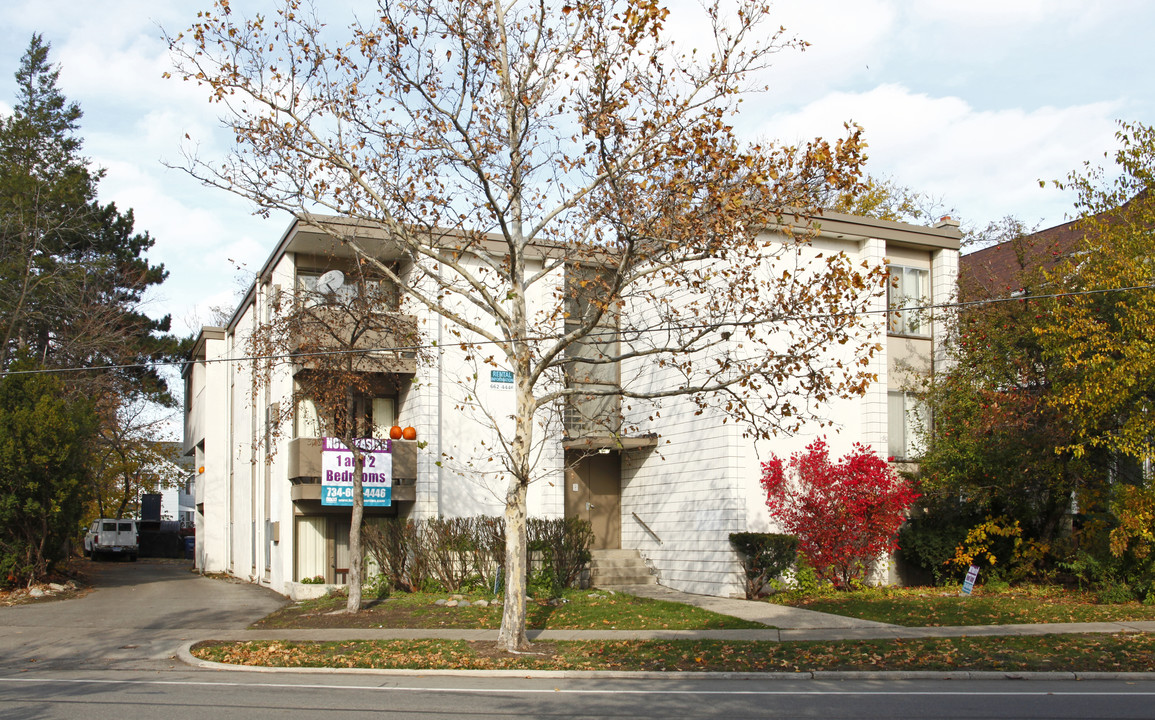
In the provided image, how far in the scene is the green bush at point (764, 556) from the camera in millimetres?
19297

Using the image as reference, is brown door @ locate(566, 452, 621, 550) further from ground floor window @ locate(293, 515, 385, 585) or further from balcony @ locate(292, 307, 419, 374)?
balcony @ locate(292, 307, 419, 374)

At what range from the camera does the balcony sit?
1733cm

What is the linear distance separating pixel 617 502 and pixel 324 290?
8908mm

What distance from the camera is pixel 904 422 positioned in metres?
22.7

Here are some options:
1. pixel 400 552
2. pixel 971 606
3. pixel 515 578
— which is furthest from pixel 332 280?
pixel 971 606

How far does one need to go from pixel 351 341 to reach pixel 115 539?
29.9 meters

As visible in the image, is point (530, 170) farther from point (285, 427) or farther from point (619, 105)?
point (285, 427)

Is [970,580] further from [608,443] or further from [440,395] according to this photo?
[440,395]

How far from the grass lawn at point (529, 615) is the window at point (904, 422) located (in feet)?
24.1

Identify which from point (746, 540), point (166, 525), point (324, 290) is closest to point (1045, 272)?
point (746, 540)

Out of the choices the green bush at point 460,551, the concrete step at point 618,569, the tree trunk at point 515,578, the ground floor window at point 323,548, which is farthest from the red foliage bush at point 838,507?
the ground floor window at point 323,548

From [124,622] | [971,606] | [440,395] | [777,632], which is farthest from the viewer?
[440,395]

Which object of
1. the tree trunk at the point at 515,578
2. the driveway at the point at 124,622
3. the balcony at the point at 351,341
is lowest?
the driveway at the point at 124,622

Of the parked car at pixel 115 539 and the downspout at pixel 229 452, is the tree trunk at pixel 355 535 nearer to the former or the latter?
the downspout at pixel 229 452
